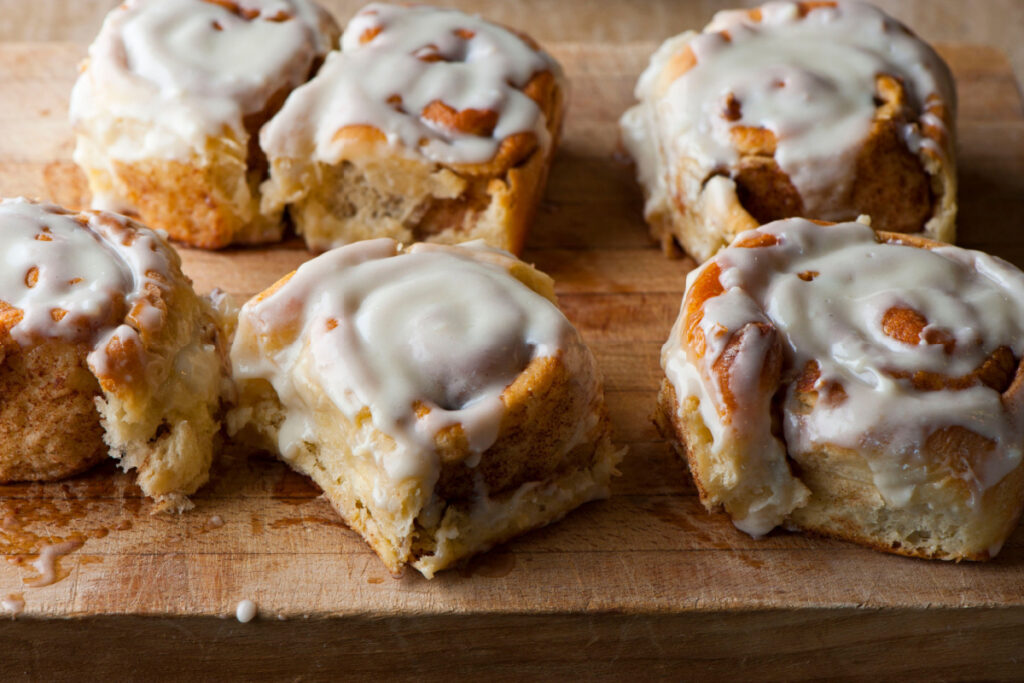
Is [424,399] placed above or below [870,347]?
below

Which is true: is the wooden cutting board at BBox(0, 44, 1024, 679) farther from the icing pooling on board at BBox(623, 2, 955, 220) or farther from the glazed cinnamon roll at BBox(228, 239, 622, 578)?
the icing pooling on board at BBox(623, 2, 955, 220)

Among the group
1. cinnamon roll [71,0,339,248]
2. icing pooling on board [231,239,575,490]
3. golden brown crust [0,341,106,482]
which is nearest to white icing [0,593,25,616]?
golden brown crust [0,341,106,482]

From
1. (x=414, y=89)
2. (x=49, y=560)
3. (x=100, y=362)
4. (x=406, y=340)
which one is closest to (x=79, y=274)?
(x=100, y=362)

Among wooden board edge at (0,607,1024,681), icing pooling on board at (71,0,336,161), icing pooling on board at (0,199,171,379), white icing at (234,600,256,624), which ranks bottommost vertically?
wooden board edge at (0,607,1024,681)

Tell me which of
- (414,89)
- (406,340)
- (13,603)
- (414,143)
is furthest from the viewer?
(414,89)

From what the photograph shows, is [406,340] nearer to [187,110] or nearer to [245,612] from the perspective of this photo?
[245,612]

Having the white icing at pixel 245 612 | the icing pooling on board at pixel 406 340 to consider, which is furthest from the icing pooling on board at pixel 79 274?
the white icing at pixel 245 612

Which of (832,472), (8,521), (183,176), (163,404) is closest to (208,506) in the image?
(163,404)
